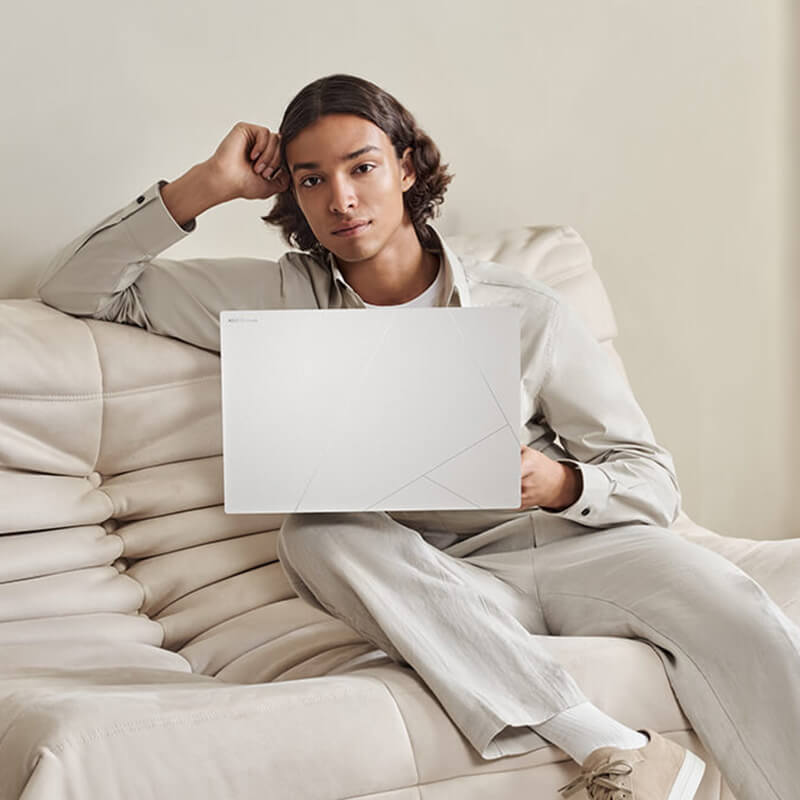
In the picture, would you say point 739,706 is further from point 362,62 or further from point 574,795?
point 362,62

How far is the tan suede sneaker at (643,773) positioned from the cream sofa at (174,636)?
5 cm

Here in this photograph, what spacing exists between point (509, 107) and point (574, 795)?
1455mm

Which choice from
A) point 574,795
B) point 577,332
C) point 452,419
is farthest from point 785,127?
point 574,795

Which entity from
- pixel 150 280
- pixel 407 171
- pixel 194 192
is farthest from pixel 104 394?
pixel 407 171

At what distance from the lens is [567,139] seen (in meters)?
2.32

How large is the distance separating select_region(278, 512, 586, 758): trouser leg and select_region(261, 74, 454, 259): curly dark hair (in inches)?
19.2

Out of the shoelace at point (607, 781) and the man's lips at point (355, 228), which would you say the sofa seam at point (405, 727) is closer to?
the shoelace at point (607, 781)

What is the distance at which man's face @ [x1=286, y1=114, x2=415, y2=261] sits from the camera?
1.54m

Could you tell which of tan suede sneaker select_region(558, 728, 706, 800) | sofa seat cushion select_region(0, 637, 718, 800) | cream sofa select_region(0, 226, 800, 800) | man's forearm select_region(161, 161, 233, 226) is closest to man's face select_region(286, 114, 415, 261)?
man's forearm select_region(161, 161, 233, 226)

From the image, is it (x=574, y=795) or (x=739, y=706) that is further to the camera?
(x=739, y=706)

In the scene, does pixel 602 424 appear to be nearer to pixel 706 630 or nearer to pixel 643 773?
pixel 706 630

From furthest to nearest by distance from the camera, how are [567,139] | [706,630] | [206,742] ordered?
[567,139]
[706,630]
[206,742]

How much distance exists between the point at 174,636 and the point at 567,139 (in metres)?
1.27

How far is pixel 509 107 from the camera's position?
2.25 metres
